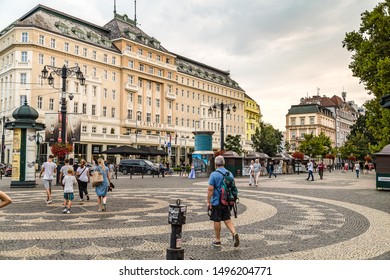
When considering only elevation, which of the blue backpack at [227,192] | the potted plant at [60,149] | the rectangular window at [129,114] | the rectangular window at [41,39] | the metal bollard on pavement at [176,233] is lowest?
the metal bollard on pavement at [176,233]

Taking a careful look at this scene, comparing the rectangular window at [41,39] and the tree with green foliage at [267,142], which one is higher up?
the rectangular window at [41,39]

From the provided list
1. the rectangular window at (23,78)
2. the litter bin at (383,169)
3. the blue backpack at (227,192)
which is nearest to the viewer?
the blue backpack at (227,192)

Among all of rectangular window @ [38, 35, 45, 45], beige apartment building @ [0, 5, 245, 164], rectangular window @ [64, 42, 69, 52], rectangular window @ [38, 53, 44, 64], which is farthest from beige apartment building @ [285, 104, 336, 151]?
rectangular window @ [38, 35, 45, 45]

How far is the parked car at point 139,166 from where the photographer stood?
42.8 m

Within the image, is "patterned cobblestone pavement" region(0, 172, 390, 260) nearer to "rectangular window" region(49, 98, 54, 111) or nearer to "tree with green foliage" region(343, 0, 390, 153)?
"tree with green foliage" region(343, 0, 390, 153)

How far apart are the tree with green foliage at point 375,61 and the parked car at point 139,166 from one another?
72.6 ft

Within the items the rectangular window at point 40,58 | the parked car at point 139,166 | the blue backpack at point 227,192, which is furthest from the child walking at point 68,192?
the rectangular window at point 40,58

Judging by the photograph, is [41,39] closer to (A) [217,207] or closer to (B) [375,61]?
(B) [375,61]

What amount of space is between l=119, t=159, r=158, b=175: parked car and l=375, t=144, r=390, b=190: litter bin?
2475 centimetres

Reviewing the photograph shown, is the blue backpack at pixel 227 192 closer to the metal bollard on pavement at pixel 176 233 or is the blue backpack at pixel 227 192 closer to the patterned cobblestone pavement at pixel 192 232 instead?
the patterned cobblestone pavement at pixel 192 232

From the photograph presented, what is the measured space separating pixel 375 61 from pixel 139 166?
26.2m

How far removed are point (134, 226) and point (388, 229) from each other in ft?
20.6

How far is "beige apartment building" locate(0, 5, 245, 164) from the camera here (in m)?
54.9

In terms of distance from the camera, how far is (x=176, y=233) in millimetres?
6133
